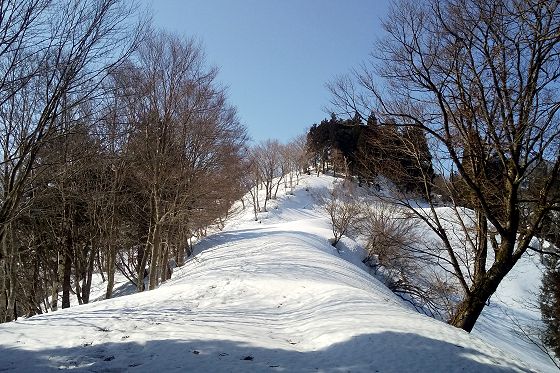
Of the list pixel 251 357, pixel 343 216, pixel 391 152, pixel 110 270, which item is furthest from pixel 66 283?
pixel 343 216

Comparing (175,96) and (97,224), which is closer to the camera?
(175,96)

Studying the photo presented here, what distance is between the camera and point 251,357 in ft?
17.1

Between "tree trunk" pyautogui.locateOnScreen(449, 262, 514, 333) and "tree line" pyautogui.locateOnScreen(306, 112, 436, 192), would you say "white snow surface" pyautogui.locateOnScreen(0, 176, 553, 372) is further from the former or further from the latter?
"tree line" pyautogui.locateOnScreen(306, 112, 436, 192)

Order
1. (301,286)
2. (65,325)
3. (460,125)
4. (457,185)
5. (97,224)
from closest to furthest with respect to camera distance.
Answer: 1. (65,325)
2. (460,125)
3. (457,185)
4. (301,286)
5. (97,224)

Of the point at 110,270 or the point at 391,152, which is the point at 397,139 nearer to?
the point at 391,152

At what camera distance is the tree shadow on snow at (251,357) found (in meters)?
4.74

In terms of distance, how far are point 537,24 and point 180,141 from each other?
11.9m

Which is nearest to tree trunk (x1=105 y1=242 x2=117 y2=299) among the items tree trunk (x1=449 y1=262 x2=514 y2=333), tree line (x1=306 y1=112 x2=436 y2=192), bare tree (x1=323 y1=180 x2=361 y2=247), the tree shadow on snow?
the tree shadow on snow

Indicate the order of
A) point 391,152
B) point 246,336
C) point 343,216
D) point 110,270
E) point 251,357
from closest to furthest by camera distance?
point 251,357, point 246,336, point 391,152, point 110,270, point 343,216

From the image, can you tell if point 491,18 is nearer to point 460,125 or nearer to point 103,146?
point 460,125

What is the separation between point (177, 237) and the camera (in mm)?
19109

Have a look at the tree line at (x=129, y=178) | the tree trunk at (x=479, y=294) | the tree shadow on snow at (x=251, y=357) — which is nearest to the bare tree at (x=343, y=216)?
the tree line at (x=129, y=178)

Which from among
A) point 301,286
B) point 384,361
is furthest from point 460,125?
point 301,286

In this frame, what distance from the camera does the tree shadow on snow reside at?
15.6 ft
